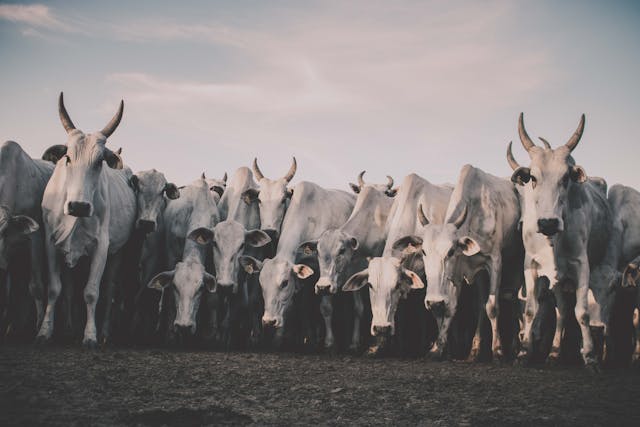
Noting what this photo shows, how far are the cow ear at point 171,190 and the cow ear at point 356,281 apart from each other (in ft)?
11.8

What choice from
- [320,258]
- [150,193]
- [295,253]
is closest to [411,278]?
[320,258]

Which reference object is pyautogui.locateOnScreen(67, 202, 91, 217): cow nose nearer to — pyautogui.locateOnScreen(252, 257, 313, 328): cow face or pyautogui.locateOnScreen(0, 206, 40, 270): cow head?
pyautogui.locateOnScreen(0, 206, 40, 270): cow head

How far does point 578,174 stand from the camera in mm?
8508

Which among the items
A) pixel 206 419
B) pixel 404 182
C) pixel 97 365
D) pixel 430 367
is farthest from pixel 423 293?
pixel 206 419

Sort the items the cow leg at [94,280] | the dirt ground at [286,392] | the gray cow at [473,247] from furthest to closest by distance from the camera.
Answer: the gray cow at [473,247]
the cow leg at [94,280]
the dirt ground at [286,392]

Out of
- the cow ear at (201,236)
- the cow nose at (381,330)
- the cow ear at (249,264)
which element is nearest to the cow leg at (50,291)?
the cow ear at (201,236)

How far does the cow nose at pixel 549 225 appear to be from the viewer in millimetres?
8008

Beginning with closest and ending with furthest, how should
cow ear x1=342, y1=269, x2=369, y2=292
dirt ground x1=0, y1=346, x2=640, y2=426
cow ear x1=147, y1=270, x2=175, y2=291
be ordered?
dirt ground x1=0, y1=346, x2=640, y2=426 < cow ear x1=342, y1=269, x2=369, y2=292 < cow ear x1=147, y1=270, x2=175, y2=291

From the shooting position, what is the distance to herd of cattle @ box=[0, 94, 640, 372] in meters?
8.73

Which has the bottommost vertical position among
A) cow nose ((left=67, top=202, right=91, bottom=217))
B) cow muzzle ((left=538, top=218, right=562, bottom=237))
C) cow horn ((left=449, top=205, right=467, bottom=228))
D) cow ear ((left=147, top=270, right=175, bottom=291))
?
cow ear ((left=147, top=270, right=175, bottom=291))

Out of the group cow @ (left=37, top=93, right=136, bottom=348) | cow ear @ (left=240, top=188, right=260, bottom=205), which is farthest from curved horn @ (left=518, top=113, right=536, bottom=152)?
cow @ (left=37, top=93, right=136, bottom=348)

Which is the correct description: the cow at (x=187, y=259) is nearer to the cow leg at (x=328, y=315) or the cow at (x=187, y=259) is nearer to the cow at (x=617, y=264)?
the cow leg at (x=328, y=315)

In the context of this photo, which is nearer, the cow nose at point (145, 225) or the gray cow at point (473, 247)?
the gray cow at point (473, 247)

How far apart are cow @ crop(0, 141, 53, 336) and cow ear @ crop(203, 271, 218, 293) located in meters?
2.24
